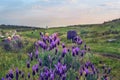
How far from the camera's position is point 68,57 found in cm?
1285

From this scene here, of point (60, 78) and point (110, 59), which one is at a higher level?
point (60, 78)

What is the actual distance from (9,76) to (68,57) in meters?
3.39

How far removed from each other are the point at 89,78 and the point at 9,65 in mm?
7553

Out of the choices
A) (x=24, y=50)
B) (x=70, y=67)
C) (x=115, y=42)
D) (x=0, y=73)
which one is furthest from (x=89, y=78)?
(x=115, y=42)

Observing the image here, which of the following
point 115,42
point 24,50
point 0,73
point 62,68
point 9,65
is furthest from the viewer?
point 115,42

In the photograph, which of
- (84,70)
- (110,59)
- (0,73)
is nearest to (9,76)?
(84,70)

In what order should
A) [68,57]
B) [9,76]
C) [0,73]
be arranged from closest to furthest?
[9,76] < [68,57] < [0,73]

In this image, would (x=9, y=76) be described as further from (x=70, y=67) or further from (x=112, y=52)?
(x=112, y=52)

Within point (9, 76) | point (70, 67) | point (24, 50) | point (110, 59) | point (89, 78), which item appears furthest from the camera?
point (24, 50)

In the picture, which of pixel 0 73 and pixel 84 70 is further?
pixel 0 73

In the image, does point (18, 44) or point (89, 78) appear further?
point (18, 44)

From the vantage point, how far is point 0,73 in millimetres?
14898

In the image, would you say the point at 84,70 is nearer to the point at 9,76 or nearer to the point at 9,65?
the point at 9,76

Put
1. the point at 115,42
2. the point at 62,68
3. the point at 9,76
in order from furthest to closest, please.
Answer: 1. the point at 115,42
2. the point at 9,76
3. the point at 62,68
